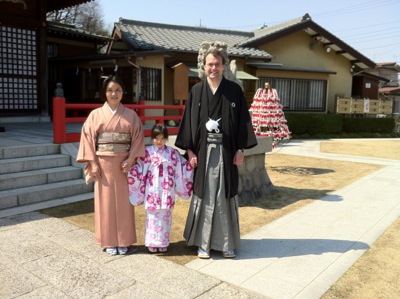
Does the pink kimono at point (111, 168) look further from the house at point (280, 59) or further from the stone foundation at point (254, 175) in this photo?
the house at point (280, 59)

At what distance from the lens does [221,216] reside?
13.7 ft

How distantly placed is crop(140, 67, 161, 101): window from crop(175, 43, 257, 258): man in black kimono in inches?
389

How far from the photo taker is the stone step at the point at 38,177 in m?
5.83

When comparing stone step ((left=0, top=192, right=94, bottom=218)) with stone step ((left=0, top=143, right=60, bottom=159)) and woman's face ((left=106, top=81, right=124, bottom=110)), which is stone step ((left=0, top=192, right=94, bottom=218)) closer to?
stone step ((left=0, top=143, right=60, bottom=159))

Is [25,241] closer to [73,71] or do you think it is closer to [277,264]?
[277,264]

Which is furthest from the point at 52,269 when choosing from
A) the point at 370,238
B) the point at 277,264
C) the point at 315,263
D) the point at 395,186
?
the point at 395,186

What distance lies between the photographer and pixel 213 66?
4.07 meters

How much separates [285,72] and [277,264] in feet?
56.0

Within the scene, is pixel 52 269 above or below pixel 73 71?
below

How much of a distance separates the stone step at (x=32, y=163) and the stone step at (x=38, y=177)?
10 centimetres

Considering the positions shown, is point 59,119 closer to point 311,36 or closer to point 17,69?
point 17,69

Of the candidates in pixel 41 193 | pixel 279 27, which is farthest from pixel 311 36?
pixel 41 193

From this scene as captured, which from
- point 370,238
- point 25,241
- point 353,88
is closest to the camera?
point 25,241

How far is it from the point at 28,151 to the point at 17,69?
582cm
